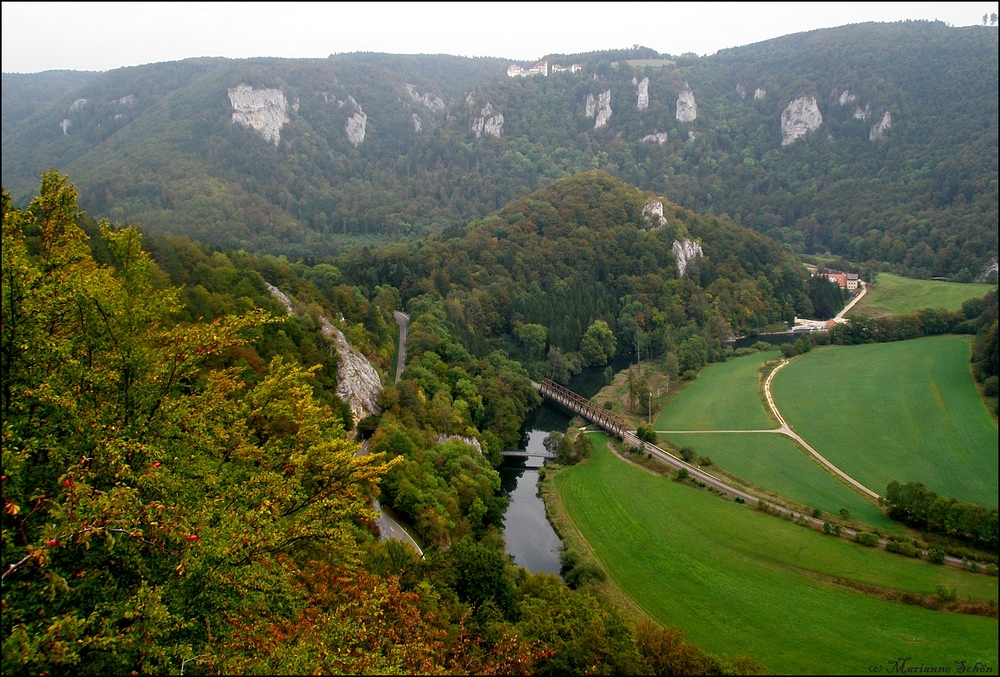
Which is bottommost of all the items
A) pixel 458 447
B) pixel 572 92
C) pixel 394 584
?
pixel 458 447

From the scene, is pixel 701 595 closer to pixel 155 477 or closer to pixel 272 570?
pixel 272 570

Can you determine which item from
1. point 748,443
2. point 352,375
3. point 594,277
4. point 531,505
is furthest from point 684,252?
point 352,375

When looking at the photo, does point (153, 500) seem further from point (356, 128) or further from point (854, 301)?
point (356, 128)

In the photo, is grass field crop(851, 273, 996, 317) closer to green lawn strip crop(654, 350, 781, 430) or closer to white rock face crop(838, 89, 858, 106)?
green lawn strip crop(654, 350, 781, 430)

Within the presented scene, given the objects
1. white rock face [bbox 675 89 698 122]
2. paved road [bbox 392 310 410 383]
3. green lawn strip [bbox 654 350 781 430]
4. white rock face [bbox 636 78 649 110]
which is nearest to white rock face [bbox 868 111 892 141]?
white rock face [bbox 675 89 698 122]

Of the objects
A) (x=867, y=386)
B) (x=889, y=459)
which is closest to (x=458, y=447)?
(x=889, y=459)
